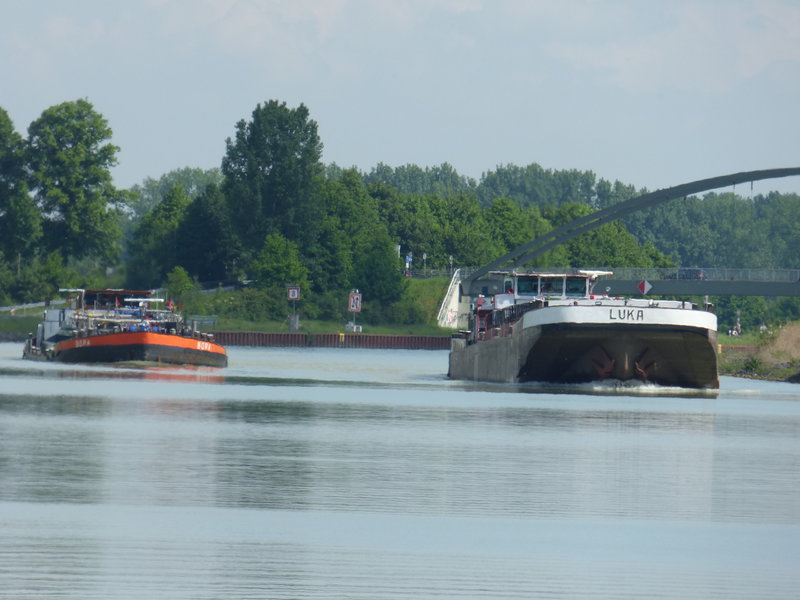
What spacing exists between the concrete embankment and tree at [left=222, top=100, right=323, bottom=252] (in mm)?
11830

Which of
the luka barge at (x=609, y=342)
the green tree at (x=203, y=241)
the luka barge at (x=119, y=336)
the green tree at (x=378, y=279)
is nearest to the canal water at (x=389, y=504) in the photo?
the luka barge at (x=609, y=342)

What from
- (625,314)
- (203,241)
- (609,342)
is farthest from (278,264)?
(625,314)

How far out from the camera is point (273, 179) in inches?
6014

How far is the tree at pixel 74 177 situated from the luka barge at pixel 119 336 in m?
59.1

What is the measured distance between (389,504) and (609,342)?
34.4 metres

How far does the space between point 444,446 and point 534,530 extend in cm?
1184

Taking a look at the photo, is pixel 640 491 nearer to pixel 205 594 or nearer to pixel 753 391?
pixel 205 594

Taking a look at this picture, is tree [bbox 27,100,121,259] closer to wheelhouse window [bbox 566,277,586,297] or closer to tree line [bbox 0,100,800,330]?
tree line [bbox 0,100,800,330]

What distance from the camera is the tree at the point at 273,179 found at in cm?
15162

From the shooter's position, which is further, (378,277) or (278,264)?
(378,277)

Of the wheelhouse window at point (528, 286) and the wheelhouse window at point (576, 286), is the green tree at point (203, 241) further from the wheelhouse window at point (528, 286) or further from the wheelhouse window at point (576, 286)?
the wheelhouse window at point (576, 286)

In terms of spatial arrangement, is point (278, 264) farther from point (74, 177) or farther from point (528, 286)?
point (528, 286)

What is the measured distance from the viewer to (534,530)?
19250 mm

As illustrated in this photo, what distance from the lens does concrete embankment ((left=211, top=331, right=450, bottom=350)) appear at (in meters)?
142
